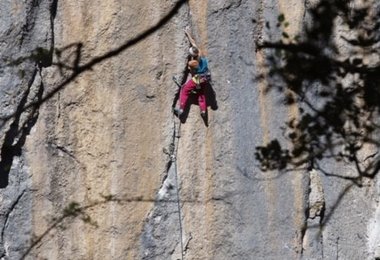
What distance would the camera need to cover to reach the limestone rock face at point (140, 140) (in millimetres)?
5996

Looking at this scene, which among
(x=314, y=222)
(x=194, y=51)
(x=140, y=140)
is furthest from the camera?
(x=314, y=222)

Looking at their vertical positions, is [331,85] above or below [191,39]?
below

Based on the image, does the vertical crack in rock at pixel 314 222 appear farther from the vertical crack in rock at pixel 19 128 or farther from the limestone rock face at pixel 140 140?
the vertical crack in rock at pixel 19 128

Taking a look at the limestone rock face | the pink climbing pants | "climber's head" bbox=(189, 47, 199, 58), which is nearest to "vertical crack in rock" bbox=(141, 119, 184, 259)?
the limestone rock face

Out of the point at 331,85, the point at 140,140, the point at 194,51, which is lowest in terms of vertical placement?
the point at 140,140

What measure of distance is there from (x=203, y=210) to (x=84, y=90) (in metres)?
0.88

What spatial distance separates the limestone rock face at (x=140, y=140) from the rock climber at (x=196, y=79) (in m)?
0.05

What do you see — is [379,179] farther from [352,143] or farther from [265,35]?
[265,35]

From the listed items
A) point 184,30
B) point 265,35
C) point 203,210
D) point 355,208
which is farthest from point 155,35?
point 355,208

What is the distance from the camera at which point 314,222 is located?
20.7 ft

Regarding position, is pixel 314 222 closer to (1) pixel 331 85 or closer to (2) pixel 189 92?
(1) pixel 331 85

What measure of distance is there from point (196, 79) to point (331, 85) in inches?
27.0

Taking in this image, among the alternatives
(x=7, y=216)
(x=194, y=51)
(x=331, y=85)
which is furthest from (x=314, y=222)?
(x=7, y=216)

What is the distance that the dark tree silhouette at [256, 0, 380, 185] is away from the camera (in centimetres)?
595
